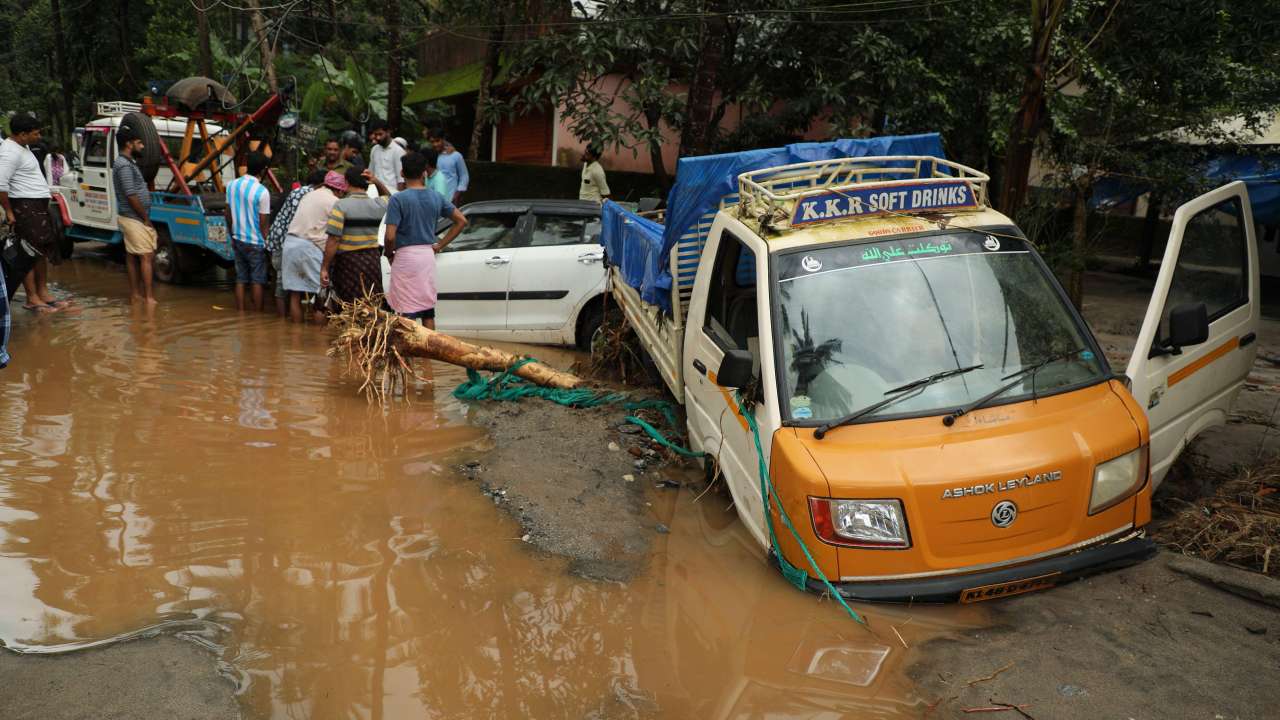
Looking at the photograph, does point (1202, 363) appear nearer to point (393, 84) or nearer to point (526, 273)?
point (526, 273)

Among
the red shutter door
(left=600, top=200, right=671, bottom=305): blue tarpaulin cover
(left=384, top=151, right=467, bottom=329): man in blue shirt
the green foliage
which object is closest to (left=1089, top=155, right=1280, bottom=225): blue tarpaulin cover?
(left=600, top=200, right=671, bottom=305): blue tarpaulin cover

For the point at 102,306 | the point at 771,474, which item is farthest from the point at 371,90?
the point at 771,474

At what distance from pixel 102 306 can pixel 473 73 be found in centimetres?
1205

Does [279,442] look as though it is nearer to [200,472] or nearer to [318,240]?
[200,472]

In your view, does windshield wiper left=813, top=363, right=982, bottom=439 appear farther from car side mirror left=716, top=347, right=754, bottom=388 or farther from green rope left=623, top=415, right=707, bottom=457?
green rope left=623, top=415, right=707, bottom=457

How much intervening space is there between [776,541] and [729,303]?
183cm

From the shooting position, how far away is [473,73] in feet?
71.1

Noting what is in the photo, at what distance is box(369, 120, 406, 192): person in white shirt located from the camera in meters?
13.5

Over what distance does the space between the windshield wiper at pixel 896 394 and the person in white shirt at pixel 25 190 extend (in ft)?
28.6

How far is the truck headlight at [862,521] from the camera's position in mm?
4031

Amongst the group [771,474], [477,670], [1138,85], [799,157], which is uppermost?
[1138,85]

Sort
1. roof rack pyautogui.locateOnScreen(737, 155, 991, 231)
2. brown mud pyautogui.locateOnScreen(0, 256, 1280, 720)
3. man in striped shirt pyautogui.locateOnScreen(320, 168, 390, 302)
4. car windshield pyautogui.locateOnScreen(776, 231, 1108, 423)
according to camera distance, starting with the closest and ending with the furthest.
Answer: brown mud pyautogui.locateOnScreen(0, 256, 1280, 720)
car windshield pyautogui.locateOnScreen(776, 231, 1108, 423)
roof rack pyautogui.locateOnScreen(737, 155, 991, 231)
man in striped shirt pyautogui.locateOnScreen(320, 168, 390, 302)

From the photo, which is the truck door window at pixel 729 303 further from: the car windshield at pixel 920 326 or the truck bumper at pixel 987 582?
the truck bumper at pixel 987 582

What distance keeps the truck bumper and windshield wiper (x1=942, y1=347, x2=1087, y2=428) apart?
657mm
